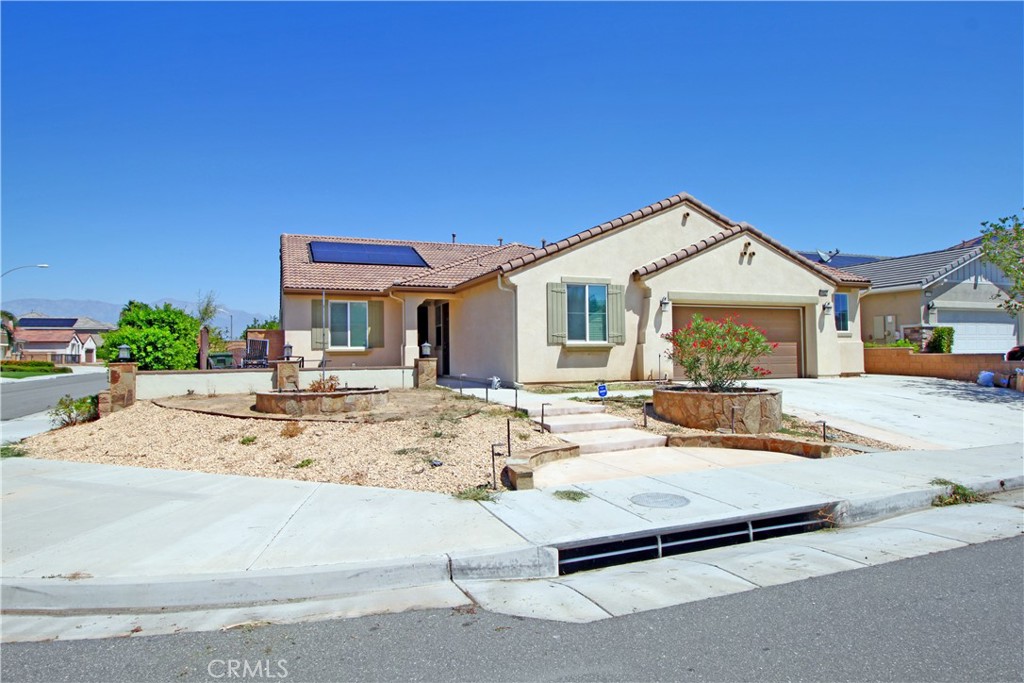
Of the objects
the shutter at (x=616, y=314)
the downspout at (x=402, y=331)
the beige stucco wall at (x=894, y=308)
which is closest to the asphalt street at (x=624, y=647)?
the shutter at (x=616, y=314)

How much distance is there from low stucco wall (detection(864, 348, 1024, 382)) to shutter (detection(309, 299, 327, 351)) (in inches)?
676

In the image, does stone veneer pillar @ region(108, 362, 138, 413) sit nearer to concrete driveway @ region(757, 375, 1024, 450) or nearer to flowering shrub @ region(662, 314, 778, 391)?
flowering shrub @ region(662, 314, 778, 391)

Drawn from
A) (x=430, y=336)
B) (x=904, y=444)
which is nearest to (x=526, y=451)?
(x=904, y=444)

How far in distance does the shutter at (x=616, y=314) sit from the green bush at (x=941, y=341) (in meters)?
11.6

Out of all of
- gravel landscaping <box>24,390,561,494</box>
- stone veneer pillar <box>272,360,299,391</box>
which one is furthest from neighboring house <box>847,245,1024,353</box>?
stone veneer pillar <box>272,360,299,391</box>

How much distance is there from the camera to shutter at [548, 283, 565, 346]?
14766mm

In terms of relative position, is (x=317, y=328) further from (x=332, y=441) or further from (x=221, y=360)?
(x=332, y=441)

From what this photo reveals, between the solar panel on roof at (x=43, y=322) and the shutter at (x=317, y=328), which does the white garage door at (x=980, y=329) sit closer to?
the shutter at (x=317, y=328)

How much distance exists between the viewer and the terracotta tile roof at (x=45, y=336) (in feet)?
275

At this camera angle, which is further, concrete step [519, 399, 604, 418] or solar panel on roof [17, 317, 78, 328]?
solar panel on roof [17, 317, 78, 328]

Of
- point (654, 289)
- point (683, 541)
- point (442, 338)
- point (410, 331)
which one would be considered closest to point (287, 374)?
point (410, 331)

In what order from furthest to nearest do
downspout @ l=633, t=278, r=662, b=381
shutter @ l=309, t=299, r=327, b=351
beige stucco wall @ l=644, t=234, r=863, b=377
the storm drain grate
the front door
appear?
the front door < shutter @ l=309, t=299, r=327, b=351 < beige stucco wall @ l=644, t=234, r=863, b=377 < downspout @ l=633, t=278, r=662, b=381 < the storm drain grate

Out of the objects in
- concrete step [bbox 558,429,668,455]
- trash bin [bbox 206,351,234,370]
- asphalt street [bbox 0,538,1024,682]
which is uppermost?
trash bin [bbox 206,351,234,370]

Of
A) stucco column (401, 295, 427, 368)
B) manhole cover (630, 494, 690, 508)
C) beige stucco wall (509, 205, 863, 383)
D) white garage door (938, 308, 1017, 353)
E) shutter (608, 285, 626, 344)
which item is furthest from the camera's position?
white garage door (938, 308, 1017, 353)
